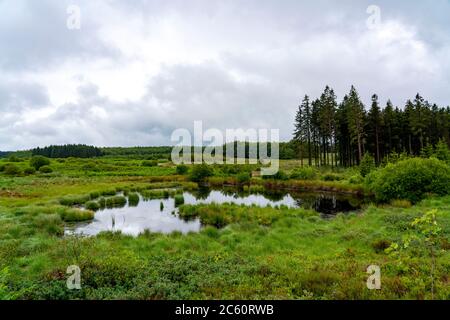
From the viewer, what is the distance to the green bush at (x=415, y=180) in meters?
25.0

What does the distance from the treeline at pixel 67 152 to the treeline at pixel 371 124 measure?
129363mm

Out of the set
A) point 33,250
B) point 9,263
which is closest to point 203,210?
point 33,250

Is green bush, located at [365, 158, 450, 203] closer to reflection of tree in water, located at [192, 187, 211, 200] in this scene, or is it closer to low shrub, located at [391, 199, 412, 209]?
low shrub, located at [391, 199, 412, 209]

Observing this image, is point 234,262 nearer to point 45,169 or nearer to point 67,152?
point 45,169

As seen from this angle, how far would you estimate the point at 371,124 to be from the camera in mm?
57812

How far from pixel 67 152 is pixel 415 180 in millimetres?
169480

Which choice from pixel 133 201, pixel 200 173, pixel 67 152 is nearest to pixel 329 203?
pixel 133 201

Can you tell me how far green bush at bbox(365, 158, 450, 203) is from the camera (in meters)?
25.0

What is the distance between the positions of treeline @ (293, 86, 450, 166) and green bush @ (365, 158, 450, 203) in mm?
26000

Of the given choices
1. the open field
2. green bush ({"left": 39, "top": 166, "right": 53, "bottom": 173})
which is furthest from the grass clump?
green bush ({"left": 39, "top": 166, "right": 53, "bottom": 173})

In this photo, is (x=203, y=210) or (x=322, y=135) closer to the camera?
(x=203, y=210)

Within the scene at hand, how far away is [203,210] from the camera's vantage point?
81.6ft

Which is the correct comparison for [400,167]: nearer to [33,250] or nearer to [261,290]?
[261,290]

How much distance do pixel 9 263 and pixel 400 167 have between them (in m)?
28.8
